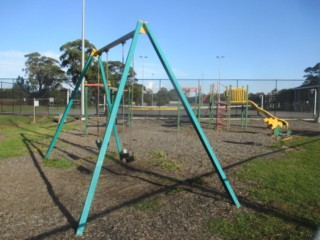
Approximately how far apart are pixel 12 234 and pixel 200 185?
3.15m

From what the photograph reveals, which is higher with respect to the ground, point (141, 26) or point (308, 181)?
point (141, 26)

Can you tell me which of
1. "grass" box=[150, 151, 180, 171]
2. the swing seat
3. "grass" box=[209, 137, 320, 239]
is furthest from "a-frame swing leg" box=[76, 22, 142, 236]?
"grass" box=[150, 151, 180, 171]

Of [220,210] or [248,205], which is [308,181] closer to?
[248,205]

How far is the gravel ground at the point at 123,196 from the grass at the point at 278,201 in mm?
208

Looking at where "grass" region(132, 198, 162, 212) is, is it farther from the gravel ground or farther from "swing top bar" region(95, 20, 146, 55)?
"swing top bar" region(95, 20, 146, 55)

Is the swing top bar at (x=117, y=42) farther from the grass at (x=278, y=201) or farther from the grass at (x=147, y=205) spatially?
the grass at (x=278, y=201)

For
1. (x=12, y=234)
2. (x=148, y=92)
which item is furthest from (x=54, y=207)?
(x=148, y=92)

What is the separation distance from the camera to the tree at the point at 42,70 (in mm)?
78688

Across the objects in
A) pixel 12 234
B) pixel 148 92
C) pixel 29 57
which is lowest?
pixel 12 234

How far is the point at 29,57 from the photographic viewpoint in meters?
86.6

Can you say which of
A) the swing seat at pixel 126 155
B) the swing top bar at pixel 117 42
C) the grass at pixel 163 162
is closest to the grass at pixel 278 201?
the grass at pixel 163 162

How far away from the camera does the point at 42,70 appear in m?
82.4

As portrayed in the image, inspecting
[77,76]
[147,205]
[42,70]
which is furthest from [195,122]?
[42,70]

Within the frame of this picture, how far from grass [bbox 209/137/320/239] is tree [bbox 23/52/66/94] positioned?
72.7m
